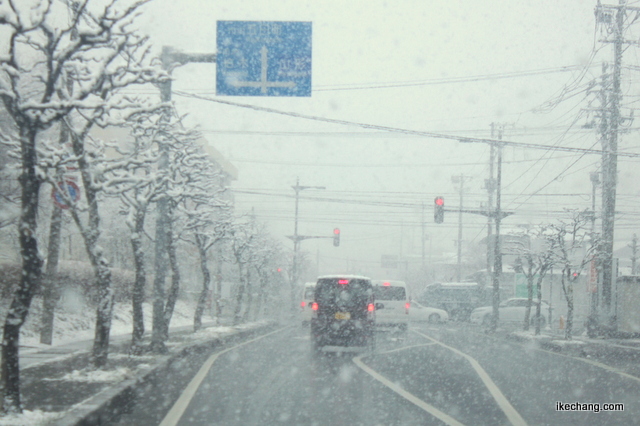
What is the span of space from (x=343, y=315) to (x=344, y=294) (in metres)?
0.55

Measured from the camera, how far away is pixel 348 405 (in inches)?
348

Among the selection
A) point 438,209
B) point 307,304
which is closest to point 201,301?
point 307,304

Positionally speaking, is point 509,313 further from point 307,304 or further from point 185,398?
point 185,398

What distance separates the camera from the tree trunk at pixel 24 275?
696 centimetres

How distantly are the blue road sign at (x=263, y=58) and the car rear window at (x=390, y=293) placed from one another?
56.9 ft

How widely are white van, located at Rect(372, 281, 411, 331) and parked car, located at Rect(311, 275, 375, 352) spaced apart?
9.10 m

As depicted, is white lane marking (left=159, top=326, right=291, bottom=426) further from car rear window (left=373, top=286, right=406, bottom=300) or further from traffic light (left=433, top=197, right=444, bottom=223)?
traffic light (left=433, top=197, right=444, bottom=223)

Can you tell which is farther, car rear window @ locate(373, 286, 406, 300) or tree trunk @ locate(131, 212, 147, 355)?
car rear window @ locate(373, 286, 406, 300)

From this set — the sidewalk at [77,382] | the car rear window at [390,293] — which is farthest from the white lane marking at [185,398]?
the car rear window at [390,293]

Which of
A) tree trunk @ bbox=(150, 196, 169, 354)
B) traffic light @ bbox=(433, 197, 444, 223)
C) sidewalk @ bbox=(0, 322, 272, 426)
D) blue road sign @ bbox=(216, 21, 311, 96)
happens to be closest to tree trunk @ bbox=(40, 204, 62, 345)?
sidewalk @ bbox=(0, 322, 272, 426)

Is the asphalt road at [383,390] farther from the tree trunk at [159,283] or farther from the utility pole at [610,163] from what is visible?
the utility pole at [610,163]

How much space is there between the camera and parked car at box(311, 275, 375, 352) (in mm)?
16641

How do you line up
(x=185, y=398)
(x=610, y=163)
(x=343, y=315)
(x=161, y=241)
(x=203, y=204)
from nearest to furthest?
1. (x=185, y=398)
2. (x=161, y=241)
3. (x=343, y=315)
4. (x=203, y=204)
5. (x=610, y=163)

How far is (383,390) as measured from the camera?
10.2 metres
